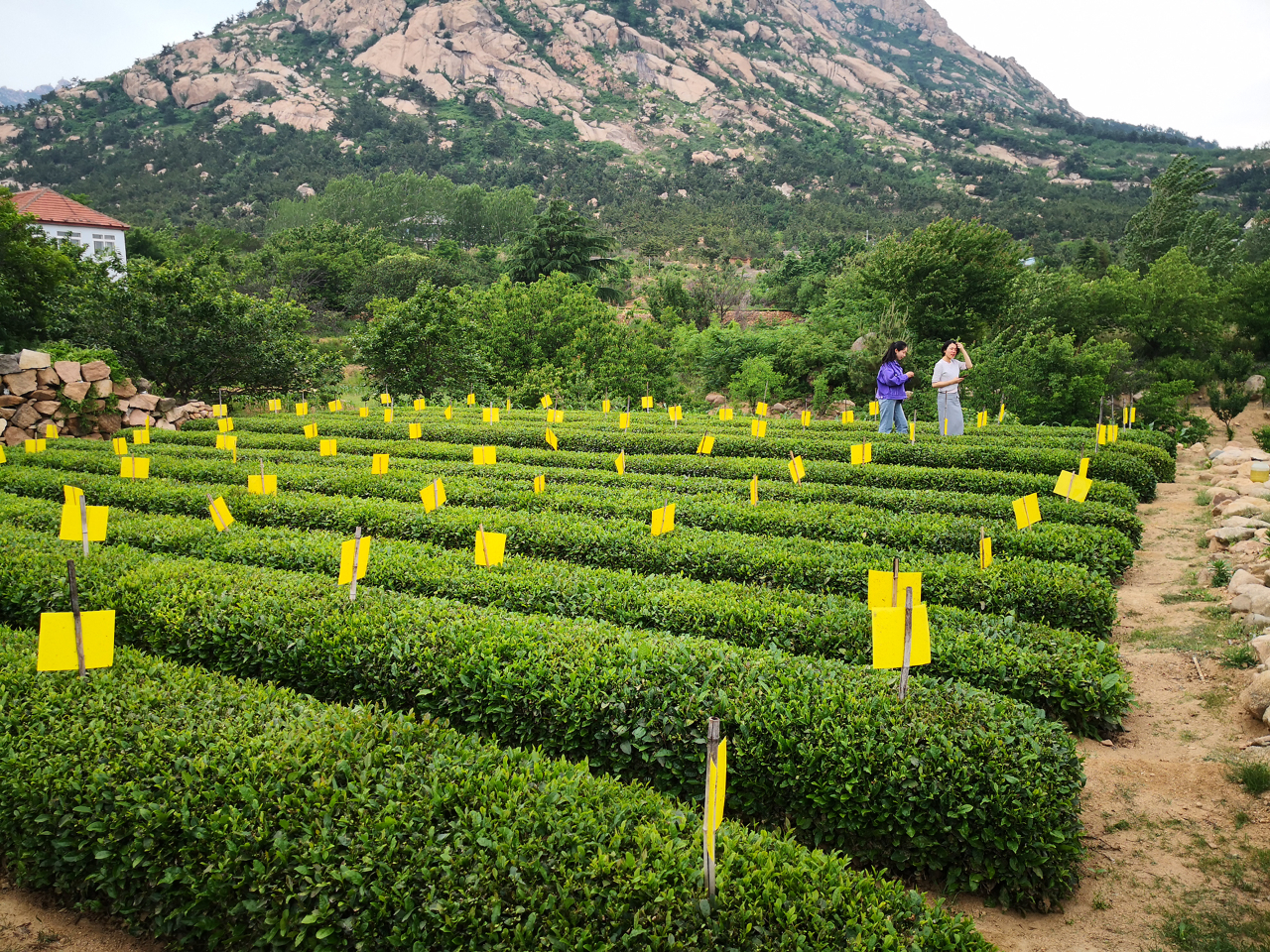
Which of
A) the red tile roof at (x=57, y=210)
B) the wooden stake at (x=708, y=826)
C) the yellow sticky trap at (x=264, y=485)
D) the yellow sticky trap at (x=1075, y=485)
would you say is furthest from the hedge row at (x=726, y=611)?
the red tile roof at (x=57, y=210)

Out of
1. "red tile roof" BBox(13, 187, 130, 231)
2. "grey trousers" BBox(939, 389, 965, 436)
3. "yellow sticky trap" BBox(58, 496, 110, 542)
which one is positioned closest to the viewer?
"yellow sticky trap" BBox(58, 496, 110, 542)

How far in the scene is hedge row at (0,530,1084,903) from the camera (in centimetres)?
367

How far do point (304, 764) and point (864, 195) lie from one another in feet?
302

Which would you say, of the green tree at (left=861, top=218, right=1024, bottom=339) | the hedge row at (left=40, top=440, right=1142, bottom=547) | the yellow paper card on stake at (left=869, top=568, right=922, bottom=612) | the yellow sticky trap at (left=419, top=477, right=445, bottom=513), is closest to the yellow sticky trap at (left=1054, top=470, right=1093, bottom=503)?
the hedge row at (left=40, top=440, right=1142, bottom=547)

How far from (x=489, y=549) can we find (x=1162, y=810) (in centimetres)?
545

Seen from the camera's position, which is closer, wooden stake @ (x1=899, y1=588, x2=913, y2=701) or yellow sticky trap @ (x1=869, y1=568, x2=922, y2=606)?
wooden stake @ (x1=899, y1=588, x2=913, y2=701)

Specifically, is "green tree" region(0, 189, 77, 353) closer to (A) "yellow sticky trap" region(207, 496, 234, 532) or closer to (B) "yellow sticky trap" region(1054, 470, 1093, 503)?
(A) "yellow sticky trap" region(207, 496, 234, 532)

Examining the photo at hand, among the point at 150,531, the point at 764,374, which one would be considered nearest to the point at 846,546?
the point at 150,531

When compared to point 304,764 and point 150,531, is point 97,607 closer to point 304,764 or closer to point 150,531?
point 150,531

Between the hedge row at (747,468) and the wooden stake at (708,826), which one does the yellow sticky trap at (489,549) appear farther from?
the hedge row at (747,468)

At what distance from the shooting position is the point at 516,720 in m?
4.50

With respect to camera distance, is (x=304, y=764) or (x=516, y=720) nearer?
(x=304, y=764)

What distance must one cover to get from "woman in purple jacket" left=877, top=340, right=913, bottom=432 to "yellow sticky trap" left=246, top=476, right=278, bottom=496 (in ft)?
35.4

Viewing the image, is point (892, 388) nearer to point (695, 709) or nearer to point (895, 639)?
point (895, 639)
